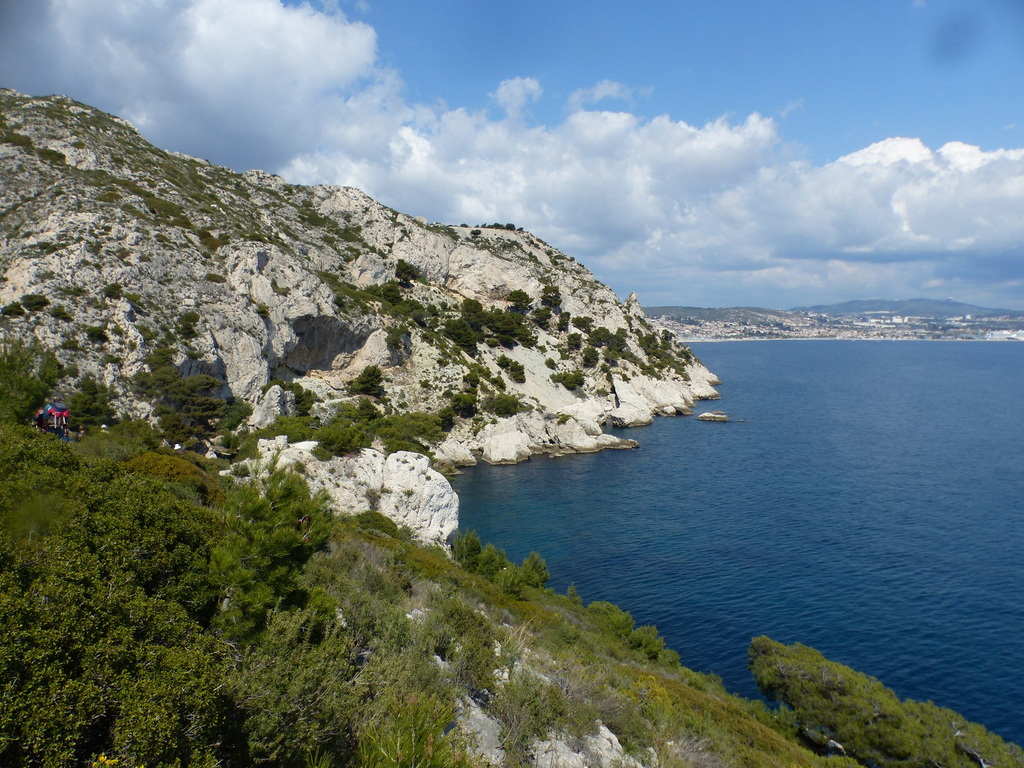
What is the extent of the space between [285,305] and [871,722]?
4800 centimetres

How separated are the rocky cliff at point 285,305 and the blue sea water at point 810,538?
35.5 feet

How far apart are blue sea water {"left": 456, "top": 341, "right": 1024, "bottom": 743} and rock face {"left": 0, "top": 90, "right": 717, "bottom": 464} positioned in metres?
10.4

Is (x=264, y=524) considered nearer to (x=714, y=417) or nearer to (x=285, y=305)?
(x=285, y=305)

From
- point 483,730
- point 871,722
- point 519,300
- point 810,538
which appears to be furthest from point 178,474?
point 519,300

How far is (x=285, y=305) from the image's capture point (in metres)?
48.8

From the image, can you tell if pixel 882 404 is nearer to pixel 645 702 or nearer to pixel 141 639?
pixel 645 702

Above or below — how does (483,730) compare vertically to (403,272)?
below

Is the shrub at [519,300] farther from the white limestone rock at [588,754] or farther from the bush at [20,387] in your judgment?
the white limestone rock at [588,754]

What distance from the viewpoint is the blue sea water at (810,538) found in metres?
21.3

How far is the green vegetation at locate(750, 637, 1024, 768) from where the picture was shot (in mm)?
14031

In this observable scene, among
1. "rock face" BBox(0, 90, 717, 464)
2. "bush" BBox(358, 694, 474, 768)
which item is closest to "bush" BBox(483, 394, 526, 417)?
"rock face" BBox(0, 90, 717, 464)

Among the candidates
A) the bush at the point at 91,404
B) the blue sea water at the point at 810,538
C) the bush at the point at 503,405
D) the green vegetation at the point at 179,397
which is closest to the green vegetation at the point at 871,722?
the blue sea water at the point at 810,538

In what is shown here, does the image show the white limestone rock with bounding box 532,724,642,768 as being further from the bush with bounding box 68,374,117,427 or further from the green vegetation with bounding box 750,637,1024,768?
the bush with bounding box 68,374,117,427

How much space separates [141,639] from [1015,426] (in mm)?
80695
